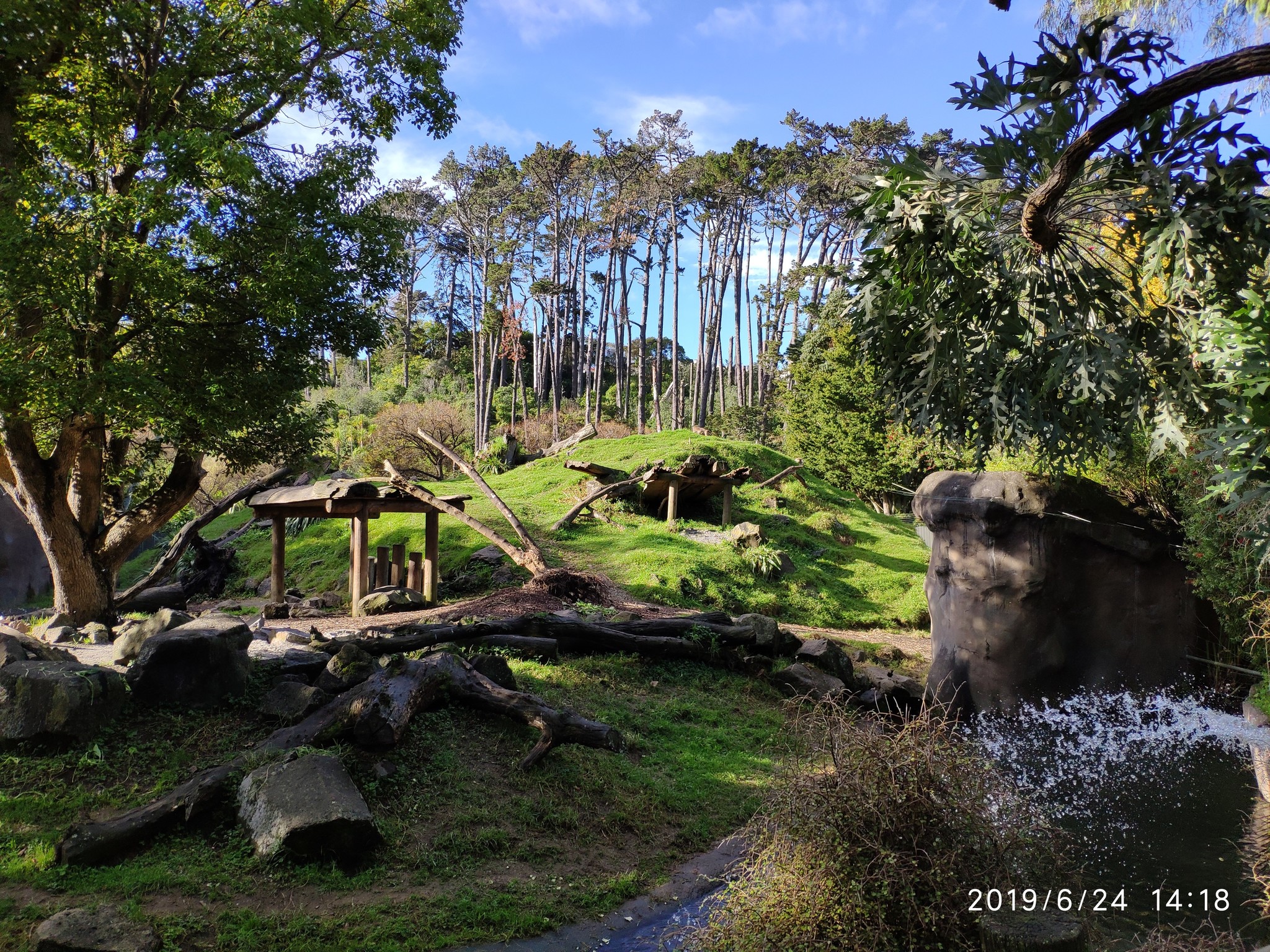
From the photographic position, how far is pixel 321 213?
12.1 metres

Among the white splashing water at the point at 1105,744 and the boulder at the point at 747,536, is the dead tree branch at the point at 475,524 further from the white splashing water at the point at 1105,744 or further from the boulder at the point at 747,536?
the white splashing water at the point at 1105,744

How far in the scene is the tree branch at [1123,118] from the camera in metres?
4.41

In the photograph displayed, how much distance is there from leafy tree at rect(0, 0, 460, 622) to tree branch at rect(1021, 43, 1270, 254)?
8305 millimetres

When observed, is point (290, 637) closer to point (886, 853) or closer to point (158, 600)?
point (886, 853)

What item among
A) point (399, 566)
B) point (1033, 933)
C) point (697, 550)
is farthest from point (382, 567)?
point (1033, 933)

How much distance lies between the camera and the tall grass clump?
4664 mm

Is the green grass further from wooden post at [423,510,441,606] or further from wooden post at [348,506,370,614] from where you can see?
wooden post at [423,510,441,606]

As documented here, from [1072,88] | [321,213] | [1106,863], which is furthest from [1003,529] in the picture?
[321,213]

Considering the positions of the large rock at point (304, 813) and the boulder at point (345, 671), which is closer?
the large rock at point (304, 813)

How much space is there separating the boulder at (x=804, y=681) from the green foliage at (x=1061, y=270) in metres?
4.98

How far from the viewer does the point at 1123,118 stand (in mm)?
4883

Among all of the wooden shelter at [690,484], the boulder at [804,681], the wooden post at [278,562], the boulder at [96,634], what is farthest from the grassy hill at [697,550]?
the boulder at [96,634]

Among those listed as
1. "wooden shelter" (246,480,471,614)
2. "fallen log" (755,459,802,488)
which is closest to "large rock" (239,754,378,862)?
"wooden shelter" (246,480,471,614)

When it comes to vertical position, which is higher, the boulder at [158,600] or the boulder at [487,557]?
the boulder at [487,557]
